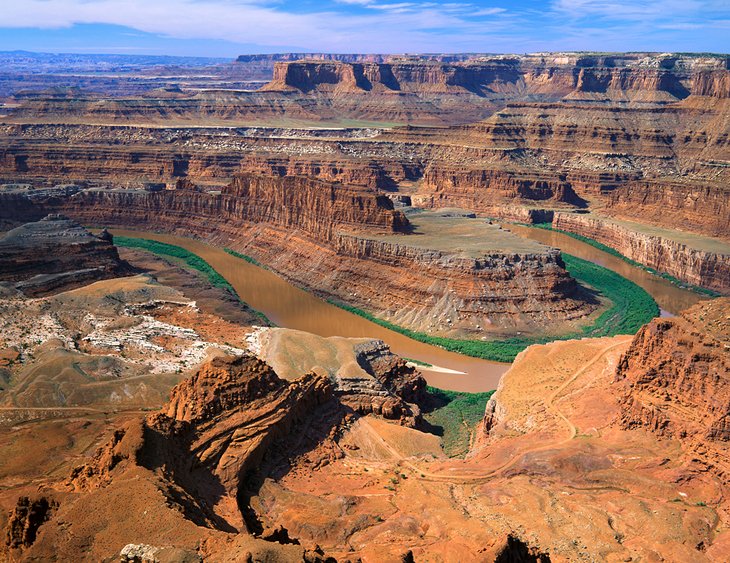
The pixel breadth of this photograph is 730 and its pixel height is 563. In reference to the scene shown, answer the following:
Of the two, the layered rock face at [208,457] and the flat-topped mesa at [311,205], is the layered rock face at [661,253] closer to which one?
the flat-topped mesa at [311,205]

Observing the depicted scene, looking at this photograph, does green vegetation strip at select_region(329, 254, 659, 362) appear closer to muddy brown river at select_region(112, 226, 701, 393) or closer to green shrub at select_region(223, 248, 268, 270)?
muddy brown river at select_region(112, 226, 701, 393)

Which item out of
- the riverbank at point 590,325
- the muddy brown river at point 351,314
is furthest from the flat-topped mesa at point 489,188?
the riverbank at point 590,325

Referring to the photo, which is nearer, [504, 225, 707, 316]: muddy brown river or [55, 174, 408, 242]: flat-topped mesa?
[504, 225, 707, 316]: muddy brown river

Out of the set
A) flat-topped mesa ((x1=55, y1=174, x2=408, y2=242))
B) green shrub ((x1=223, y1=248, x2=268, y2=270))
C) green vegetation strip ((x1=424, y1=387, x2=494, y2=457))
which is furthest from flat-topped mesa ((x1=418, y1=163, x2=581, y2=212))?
green vegetation strip ((x1=424, y1=387, x2=494, y2=457))

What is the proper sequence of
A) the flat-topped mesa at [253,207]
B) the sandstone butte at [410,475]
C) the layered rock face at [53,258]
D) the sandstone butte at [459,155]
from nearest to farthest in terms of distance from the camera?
the sandstone butte at [410,475]
the layered rock face at [53,258]
the flat-topped mesa at [253,207]
the sandstone butte at [459,155]

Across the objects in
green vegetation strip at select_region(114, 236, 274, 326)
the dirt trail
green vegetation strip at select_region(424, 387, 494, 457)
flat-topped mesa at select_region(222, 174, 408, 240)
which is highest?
flat-topped mesa at select_region(222, 174, 408, 240)

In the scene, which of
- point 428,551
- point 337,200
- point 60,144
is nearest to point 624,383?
point 428,551
